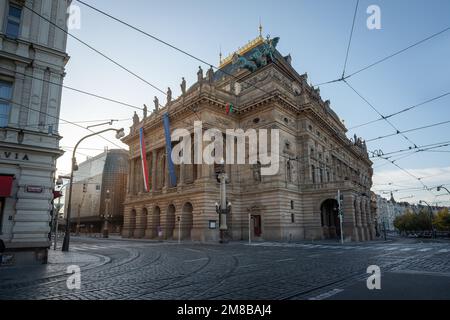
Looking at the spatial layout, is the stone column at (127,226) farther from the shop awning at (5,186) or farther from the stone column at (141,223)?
the shop awning at (5,186)

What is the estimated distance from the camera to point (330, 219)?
141 feet

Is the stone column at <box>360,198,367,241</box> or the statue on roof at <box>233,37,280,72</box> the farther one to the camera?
the statue on roof at <box>233,37,280,72</box>

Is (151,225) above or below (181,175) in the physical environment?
below

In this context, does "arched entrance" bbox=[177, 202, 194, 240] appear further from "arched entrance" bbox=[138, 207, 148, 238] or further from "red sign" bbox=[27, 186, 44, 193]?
"red sign" bbox=[27, 186, 44, 193]

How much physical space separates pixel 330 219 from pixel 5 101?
40866 mm

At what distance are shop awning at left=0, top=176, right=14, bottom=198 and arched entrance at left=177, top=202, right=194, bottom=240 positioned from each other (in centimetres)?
2661

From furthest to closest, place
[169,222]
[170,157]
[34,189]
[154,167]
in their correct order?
[154,167] → [169,222] → [170,157] → [34,189]

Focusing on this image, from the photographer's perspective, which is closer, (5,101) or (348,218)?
(5,101)

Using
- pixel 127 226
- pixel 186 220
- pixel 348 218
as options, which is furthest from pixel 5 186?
pixel 127 226

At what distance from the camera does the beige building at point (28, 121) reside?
12.3m

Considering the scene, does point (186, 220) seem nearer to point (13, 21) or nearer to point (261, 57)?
point (261, 57)

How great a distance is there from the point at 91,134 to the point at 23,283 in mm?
11865

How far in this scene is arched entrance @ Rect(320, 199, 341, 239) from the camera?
40644mm

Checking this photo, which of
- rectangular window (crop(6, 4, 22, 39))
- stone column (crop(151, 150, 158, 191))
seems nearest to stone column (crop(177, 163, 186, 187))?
stone column (crop(151, 150, 158, 191))
